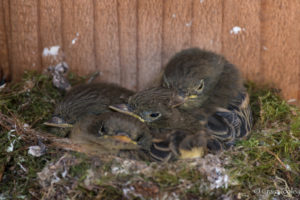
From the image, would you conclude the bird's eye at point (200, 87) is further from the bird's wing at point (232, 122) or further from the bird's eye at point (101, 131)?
the bird's eye at point (101, 131)

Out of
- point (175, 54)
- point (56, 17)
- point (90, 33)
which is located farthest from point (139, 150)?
point (56, 17)

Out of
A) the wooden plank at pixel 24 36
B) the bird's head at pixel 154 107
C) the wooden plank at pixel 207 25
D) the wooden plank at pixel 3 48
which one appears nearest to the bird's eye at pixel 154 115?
the bird's head at pixel 154 107

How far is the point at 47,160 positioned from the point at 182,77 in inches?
40.7

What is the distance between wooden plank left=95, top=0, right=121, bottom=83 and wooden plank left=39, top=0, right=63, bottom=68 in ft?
0.95

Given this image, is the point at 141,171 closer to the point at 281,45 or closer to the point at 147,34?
the point at 147,34

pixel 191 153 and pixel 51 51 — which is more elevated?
pixel 51 51

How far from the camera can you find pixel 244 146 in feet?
8.07

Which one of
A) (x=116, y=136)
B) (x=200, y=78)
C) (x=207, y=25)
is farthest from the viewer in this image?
(x=207, y=25)

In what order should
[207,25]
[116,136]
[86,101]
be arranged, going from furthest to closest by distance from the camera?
[207,25] → [86,101] → [116,136]

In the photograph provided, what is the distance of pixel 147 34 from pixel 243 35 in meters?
0.73

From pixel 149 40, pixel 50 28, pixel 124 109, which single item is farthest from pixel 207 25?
pixel 50 28

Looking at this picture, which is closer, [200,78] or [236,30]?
[200,78]

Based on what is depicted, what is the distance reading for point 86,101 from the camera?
2850mm

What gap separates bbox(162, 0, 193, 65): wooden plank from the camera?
2941 mm
